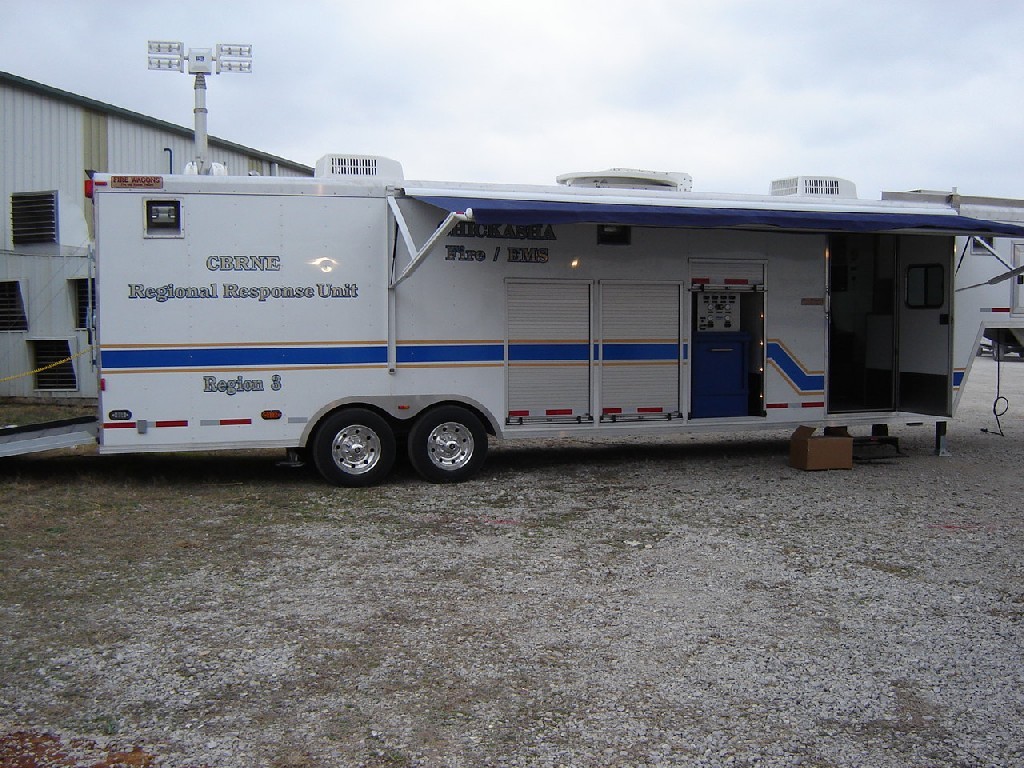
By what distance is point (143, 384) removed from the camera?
874cm

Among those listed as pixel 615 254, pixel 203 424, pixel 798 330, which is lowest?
pixel 203 424

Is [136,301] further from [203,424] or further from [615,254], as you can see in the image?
[615,254]

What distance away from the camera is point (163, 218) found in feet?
28.9

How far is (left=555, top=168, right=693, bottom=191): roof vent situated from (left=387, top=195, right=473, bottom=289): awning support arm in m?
2.13

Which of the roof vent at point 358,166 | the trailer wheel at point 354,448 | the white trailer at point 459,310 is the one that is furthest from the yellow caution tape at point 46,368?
the trailer wheel at point 354,448

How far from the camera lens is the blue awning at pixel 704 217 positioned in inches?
343

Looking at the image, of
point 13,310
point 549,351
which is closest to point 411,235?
point 549,351

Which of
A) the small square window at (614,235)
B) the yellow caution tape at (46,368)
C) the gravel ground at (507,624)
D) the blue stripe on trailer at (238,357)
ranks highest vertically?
the small square window at (614,235)

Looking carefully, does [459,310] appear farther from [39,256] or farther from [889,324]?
[39,256]

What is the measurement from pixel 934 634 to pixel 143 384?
6.93 m

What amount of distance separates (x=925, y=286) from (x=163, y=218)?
354 inches

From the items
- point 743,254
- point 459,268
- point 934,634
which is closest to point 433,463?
point 459,268

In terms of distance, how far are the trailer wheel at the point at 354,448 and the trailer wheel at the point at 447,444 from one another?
292mm

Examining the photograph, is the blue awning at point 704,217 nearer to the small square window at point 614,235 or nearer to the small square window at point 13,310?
the small square window at point 614,235
